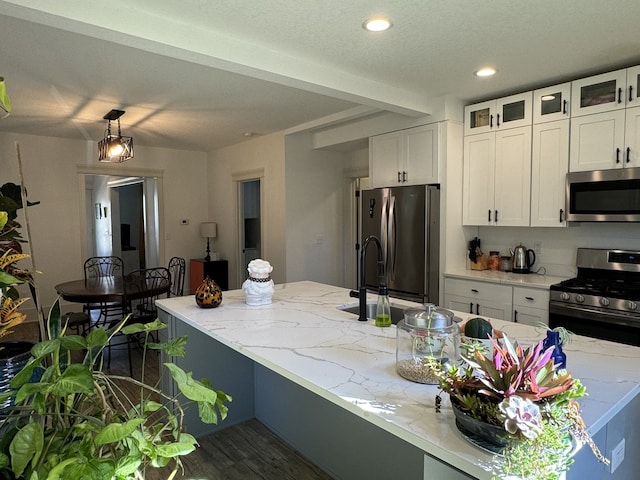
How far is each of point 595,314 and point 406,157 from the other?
7.00 feet

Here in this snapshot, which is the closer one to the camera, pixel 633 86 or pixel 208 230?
pixel 633 86

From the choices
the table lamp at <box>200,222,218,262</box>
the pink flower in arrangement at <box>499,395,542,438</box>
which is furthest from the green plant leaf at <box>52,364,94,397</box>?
the table lamp at <box>200,222,218,262</box>

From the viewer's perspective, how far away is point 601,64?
3.08m

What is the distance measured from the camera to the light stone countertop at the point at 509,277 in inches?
133

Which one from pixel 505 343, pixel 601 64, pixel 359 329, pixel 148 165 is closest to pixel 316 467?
pixel 359 329

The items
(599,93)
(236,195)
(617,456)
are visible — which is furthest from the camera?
(236,195)

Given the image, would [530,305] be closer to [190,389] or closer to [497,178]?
[497,178]

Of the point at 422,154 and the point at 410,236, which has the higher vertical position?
the point at 422,154

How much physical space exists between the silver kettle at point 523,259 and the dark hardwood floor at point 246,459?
104 inches

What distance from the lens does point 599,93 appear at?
3160mm

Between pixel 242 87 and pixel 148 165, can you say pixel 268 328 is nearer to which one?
pixel 242 87

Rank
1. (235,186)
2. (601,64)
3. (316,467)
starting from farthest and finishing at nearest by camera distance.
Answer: (235,186), (601,64), (316,467)

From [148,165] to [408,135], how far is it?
421cm

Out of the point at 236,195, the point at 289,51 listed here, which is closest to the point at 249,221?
the point at 236,195
